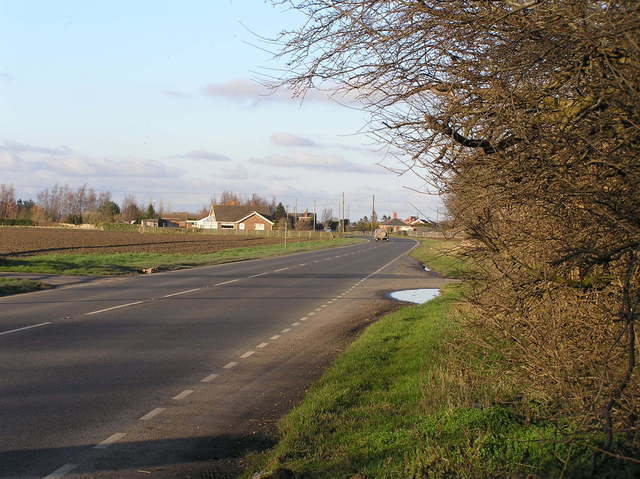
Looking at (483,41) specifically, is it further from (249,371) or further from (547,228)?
(249,371)

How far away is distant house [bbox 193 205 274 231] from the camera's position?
152 metres

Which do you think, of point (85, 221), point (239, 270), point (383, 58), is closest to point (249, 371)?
point (383, 58)

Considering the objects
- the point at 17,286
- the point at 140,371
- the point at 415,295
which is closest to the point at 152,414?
the point at 140,371

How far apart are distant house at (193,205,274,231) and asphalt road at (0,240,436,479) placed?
430 feet

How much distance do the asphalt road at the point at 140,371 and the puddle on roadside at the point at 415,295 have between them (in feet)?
6.90

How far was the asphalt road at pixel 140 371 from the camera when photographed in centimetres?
630

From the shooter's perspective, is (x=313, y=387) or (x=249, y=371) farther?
(x=249, y=371)

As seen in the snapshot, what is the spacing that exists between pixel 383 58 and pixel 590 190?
2.25 m

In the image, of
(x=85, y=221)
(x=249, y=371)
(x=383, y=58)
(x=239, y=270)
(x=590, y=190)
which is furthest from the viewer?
(x=85, y=221)

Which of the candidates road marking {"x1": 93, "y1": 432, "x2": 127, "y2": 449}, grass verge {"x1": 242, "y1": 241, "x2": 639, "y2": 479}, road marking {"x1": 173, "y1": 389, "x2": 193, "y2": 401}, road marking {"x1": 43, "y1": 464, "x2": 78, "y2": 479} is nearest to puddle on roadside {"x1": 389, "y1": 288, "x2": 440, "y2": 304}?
grass verge {"x1": 242, "y1": 241, "x2": 639, "y2": 479}

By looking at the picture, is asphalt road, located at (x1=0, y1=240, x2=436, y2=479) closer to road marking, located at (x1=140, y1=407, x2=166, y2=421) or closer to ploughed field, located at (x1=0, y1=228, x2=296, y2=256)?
road marking, located at (x1=140, y1=407, x2=166, y2=421)

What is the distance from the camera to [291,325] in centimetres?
1520

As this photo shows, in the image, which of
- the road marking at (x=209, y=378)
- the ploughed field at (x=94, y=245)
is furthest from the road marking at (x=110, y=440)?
the ploughed field at (x=94, y=245)

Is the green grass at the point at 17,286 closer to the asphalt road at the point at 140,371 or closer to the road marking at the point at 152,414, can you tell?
the asphalt road at the point at 140,371
